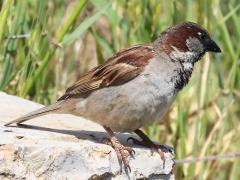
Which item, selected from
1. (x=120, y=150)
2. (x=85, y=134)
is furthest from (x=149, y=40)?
(x=120, y=150)

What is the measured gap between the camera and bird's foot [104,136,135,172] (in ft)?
8.94

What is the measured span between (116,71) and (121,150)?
44cm

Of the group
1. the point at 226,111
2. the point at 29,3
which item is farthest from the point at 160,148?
the point at 29,3

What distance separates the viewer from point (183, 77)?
3.09 meters

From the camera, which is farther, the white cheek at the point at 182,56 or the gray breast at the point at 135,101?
the white cheek at the point at 182,56

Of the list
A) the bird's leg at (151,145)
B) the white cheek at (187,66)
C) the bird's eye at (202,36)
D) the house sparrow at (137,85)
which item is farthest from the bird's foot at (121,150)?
the bird's eye at (202,36)

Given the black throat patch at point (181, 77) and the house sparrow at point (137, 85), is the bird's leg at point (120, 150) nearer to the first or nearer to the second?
→ the house sparrow at point (137, 85)

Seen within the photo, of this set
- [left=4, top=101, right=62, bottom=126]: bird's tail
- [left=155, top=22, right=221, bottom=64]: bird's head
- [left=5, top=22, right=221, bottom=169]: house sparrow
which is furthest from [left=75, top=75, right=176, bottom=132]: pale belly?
[left=155, top=22, right=221, bottom=64]: bird's head

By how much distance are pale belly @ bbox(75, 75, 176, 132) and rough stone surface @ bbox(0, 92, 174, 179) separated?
89mm

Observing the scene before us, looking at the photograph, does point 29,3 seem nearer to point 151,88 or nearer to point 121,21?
point 121,21

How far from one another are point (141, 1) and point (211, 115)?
78 centimetres

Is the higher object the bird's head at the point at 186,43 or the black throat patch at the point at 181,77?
the bird's head at the point at 186,43

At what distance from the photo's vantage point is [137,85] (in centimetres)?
299

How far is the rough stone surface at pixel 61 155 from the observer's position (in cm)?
246
